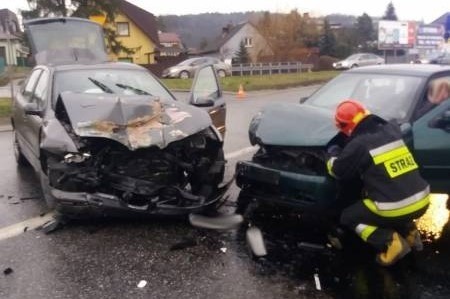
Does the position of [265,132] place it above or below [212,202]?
above

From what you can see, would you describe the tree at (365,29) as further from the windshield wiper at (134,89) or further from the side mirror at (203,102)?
the windshield wiper at (134,89)

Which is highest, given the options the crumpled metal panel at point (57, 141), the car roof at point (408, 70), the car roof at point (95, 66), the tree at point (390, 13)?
the tree at point (390, 13)

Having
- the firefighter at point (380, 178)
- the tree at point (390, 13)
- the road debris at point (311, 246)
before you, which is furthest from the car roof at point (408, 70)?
the tree at point (390, 13)

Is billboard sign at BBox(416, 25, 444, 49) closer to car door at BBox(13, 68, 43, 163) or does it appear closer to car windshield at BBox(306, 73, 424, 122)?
car windshield at BBox(306, 73, 424, 122)

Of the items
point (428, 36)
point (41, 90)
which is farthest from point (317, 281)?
point (428, 36)

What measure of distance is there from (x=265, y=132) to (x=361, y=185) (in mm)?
1032

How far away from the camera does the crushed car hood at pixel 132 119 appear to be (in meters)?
4.70

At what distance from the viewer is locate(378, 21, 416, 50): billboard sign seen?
4744cm

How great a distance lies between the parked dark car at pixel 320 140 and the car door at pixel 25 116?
2.68 meters

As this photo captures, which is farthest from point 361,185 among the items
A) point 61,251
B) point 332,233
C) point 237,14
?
point 237,14

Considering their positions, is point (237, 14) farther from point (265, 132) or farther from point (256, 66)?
point (265, 132)

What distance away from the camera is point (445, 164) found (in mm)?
5051

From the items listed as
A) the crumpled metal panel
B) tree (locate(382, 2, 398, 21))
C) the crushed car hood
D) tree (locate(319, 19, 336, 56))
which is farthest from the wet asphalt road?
tree (locate(382, 2, 398, 21))

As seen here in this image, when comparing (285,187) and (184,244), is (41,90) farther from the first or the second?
(285,187)
